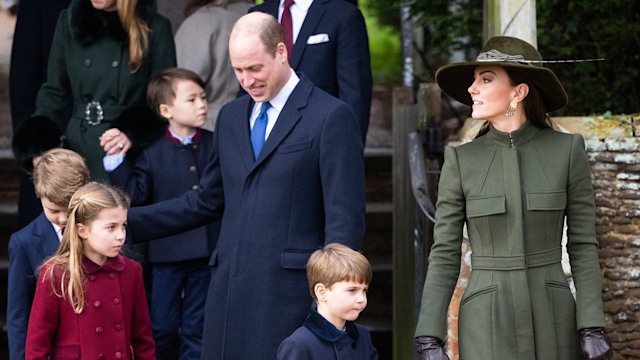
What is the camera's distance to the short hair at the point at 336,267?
4.63 metres

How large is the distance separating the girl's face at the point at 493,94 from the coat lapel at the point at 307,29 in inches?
75.9

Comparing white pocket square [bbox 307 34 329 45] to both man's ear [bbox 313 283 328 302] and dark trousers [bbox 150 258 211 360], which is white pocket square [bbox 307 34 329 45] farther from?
man's ear [bbox 313 283 328 302]

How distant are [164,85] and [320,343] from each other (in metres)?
2.20

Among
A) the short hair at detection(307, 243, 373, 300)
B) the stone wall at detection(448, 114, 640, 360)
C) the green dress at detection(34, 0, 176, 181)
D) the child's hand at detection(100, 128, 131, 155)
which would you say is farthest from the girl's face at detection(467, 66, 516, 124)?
the green dress at detection(34, 0, 176, 181)

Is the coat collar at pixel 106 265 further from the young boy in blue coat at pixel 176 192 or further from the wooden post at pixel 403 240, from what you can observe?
the wooden post at pixel 403 240

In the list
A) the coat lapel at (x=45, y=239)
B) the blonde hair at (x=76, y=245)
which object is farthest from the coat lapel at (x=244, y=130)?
the coat lapel at (x=45, y=239)

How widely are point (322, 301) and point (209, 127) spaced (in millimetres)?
2716

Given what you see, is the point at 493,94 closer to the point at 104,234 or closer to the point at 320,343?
the point at 320,343

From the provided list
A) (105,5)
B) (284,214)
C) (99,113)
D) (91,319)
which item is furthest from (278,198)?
(105,5)

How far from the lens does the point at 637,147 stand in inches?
264

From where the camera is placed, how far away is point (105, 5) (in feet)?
21.3

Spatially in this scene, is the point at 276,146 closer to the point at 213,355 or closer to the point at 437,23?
the point at 213,355

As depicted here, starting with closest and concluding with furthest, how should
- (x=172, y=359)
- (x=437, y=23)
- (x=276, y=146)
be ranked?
1. (x=276, y=146)
2. (x=172, y=359)
3. (x=437, y=23)

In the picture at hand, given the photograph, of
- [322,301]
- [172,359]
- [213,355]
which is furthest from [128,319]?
[172,359]
